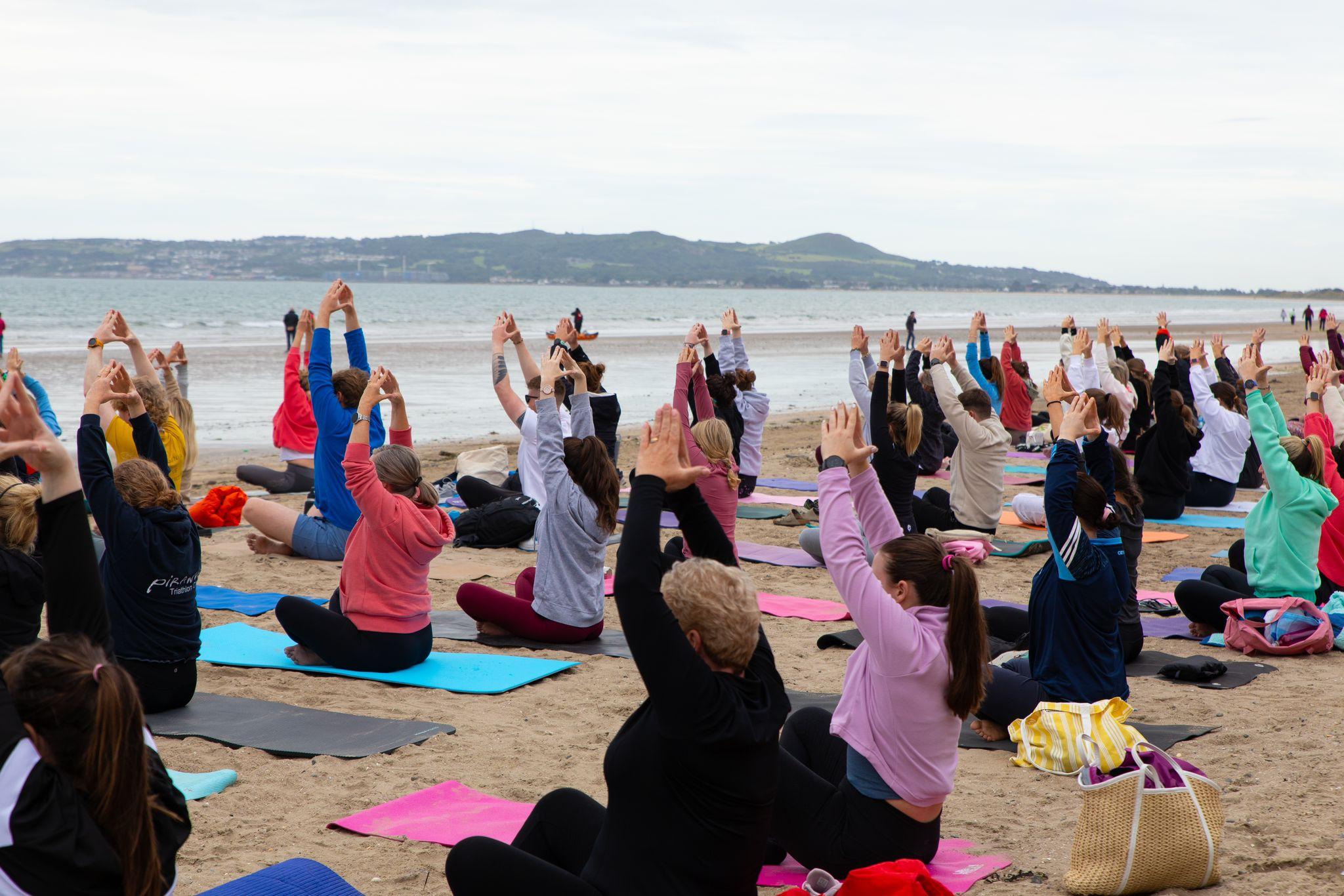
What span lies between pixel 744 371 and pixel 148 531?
20.7 ft

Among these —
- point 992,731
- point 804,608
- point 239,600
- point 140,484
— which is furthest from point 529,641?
point 992,731

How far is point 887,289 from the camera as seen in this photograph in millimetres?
185625

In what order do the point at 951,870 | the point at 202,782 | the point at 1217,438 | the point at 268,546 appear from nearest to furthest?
the point at 951,870
the point at 202,782
the point at 268,546
the point at 1217,438

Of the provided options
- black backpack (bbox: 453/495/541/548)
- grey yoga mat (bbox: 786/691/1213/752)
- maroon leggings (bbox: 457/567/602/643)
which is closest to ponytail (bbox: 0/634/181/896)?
grey yoga mat (bbox: 786/691/1213/752)

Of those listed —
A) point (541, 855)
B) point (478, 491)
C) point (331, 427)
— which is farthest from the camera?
point (478, 491)

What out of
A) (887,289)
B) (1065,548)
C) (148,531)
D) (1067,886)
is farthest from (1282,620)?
(887,289)

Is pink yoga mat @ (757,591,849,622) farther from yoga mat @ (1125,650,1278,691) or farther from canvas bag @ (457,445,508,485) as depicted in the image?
canvas bag @ (457,445,508,485)

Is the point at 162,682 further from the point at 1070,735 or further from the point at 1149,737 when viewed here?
the point at 1149,737

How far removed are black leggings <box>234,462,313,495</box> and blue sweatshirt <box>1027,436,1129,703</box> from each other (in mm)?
8157

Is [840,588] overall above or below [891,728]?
above

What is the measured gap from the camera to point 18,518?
319 centimetres

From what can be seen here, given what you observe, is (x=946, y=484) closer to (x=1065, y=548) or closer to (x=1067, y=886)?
(x=1065, y=548)

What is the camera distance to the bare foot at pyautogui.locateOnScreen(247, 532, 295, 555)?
321 inches

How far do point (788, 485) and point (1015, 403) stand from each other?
4046mm
